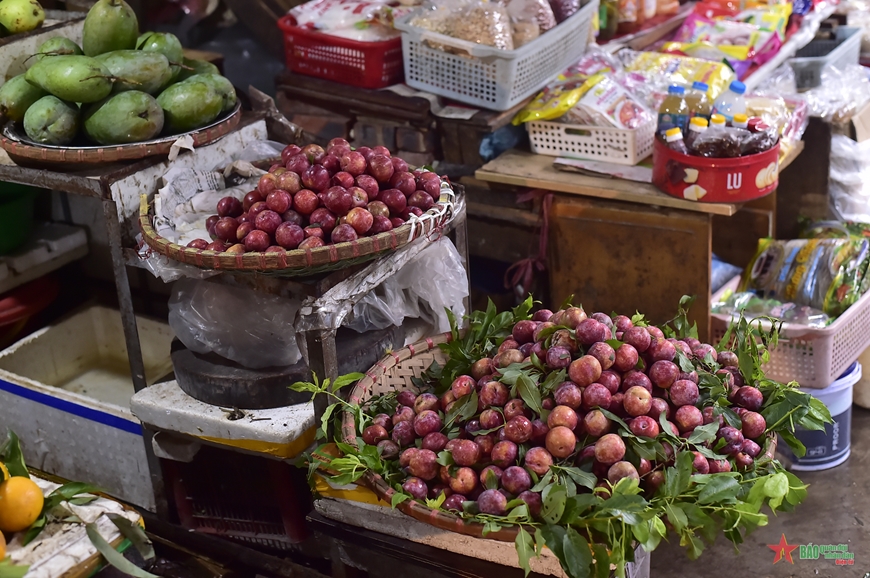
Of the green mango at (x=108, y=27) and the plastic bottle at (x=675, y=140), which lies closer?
the green mango at (x=108, y=27)

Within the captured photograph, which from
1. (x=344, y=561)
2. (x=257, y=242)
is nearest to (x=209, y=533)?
(x=344, y=561)

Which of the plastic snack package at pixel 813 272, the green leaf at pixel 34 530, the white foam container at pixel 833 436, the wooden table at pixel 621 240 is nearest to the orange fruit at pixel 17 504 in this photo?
the green leaf at pixel 34 530

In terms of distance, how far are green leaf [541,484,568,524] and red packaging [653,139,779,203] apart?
1397 mm

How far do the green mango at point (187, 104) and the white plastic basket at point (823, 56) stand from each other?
2.53 m

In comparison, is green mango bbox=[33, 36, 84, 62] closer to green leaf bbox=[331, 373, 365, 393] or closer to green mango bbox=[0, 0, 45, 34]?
green mango bbox=[0, 0, 45, 34]

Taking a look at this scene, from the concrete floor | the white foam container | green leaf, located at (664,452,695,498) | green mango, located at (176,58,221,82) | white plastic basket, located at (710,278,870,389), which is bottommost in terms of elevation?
the concrete floor

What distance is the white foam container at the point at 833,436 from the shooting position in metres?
2.96

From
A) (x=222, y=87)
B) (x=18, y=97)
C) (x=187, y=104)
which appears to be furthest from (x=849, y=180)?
(x=18, y=97)

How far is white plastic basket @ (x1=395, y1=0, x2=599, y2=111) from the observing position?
302 centimetres

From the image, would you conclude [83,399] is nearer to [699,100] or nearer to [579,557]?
[579,557]

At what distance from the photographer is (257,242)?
6.45ft

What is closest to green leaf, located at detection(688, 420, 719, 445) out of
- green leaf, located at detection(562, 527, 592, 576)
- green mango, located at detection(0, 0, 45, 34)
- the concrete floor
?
green leaf, located at detection(562, 527, 592, 576)

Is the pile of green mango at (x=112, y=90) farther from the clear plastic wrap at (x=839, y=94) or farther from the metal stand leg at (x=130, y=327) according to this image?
the clear plastic wrap at (x=839, y=94)

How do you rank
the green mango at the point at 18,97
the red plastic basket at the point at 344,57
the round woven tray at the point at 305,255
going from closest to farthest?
the round woven tray at the point at 305,255, the green mango at the point at 18,97, the red plastic basket at the point at 344,57
